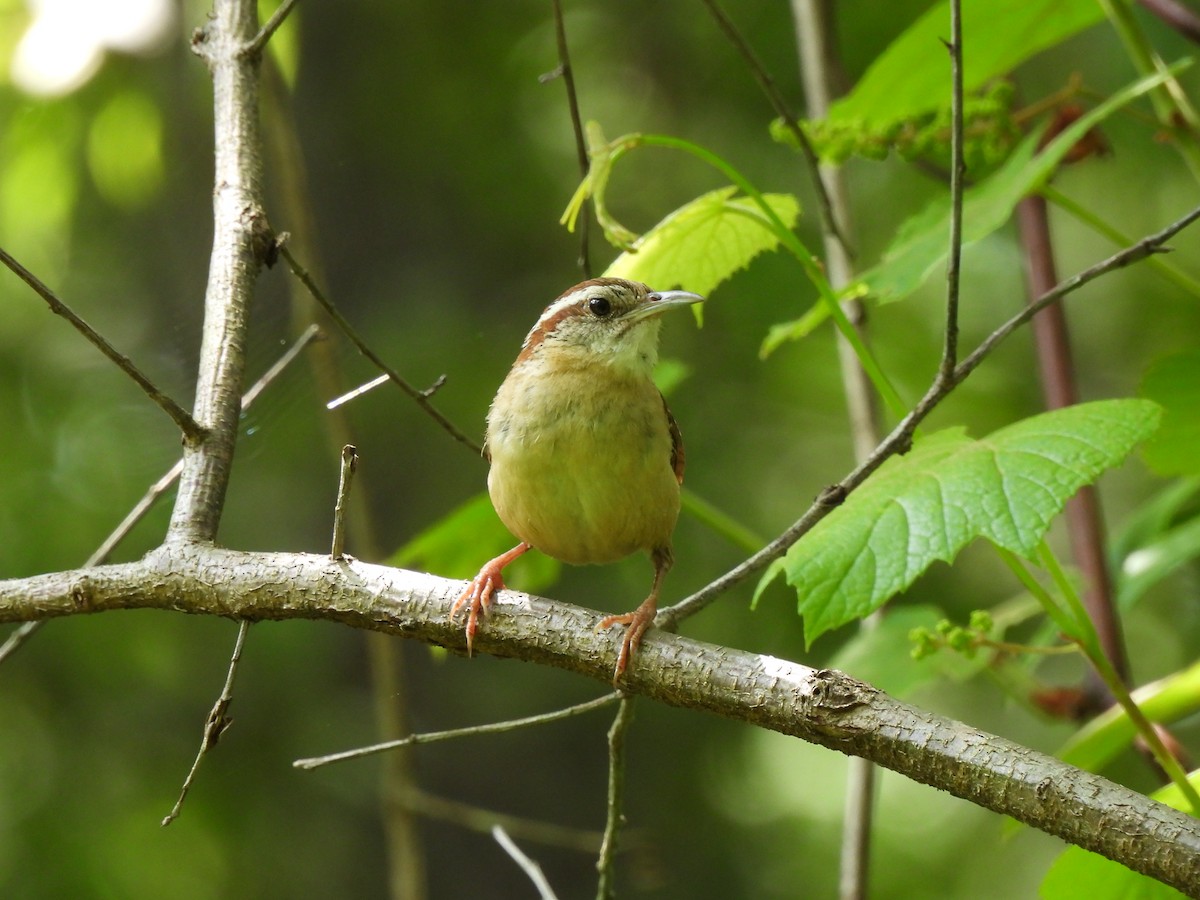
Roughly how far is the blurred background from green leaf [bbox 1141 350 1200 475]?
374 centimetres

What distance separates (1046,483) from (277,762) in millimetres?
5776

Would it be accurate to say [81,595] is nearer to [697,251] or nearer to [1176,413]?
[697,251]

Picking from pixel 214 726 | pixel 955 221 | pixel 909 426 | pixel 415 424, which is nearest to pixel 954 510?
pixel 909 426

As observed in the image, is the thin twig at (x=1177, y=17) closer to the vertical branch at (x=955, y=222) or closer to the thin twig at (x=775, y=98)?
the thin twig at (x=775, y=98)

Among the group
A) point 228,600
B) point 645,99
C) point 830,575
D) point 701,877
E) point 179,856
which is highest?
point 645,99

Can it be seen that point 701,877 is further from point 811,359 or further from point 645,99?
point 645,99

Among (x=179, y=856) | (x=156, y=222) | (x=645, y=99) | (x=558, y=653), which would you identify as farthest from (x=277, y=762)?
(x=558, y=653)

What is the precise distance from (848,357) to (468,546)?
4.90ft

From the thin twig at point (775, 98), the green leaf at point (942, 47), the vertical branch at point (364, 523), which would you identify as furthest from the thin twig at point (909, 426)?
the vertical branch at point (364, 523)

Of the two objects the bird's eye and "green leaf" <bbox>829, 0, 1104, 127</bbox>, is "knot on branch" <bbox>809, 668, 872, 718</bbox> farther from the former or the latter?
the bird's eye

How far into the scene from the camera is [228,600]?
8.18ft

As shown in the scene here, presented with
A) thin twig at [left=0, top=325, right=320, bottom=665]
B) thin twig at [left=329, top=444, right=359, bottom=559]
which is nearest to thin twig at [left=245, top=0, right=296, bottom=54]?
thin twig at [left=0, top=325, right=320, bottom=665]

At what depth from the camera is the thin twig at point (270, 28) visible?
2834 mm

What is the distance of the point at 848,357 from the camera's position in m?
4.29
